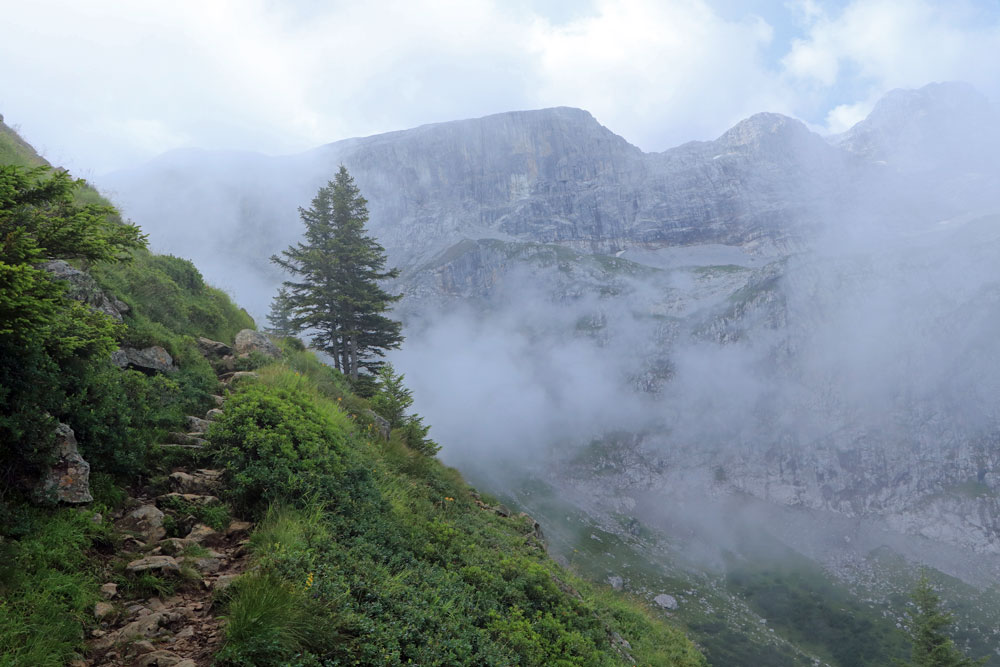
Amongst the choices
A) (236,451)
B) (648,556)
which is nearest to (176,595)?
(236,451)

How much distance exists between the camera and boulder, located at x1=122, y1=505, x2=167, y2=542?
21.0ft

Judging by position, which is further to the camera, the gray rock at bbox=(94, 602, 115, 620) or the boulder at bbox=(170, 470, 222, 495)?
the boulder at bbox=(170, 470, 222, 495)

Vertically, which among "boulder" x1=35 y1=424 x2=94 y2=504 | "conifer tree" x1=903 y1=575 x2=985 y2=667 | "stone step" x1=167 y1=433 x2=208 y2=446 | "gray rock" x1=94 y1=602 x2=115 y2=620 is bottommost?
"conifer tree" x1=903 y1=575 x2=985 y2=667

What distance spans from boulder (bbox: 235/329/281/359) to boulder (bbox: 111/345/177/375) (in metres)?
3.44

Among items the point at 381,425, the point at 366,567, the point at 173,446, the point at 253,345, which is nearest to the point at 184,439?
the point at 173,446

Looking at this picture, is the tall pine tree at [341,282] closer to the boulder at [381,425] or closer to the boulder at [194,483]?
the boulder at [381,425]

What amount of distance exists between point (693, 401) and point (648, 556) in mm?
75349

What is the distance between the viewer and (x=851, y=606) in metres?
80.6

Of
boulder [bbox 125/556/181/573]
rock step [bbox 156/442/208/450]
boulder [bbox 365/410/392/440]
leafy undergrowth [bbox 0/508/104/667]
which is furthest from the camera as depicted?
boulder [bbox 365/410/392/440]

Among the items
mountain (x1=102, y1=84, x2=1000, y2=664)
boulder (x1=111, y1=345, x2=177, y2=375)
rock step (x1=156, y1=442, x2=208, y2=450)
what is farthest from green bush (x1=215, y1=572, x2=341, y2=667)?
mountain (x1=102, y1=84, x2=1000, y2=664)

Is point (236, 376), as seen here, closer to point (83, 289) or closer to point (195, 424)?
point (195, 424)

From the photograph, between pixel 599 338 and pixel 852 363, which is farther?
pixel 599 338

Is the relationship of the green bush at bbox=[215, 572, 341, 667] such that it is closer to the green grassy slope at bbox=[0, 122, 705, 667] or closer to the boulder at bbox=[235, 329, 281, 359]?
the green grassy slope at bbox=[0, 122, 705, 667]

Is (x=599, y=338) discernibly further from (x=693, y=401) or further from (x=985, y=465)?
(x=985, y=465)
